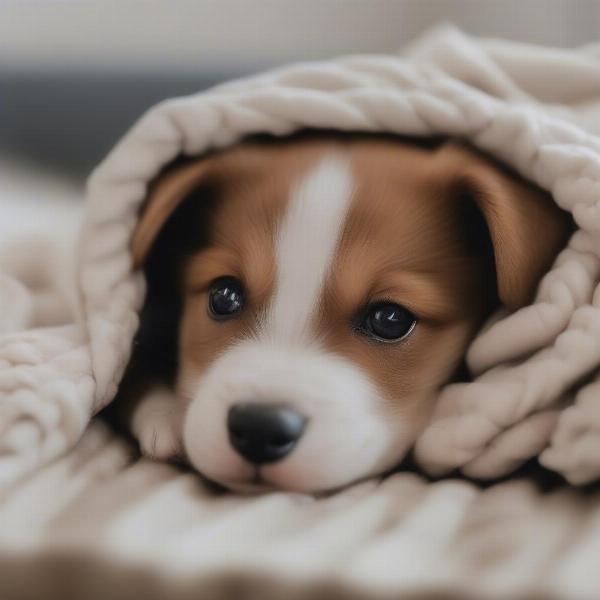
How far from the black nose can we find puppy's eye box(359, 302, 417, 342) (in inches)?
8.3

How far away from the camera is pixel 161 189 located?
1179 millimetres

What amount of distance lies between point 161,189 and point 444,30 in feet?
2.16

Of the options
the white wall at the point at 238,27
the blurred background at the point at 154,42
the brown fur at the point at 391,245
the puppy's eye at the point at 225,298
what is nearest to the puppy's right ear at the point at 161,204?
the brown fur at the point at 391,245

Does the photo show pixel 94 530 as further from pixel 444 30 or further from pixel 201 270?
pixel 444 30

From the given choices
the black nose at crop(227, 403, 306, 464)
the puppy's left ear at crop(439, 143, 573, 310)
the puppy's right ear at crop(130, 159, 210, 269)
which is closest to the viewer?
the black nose at crop(227, 403, 306, 464)

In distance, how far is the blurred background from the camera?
227 cm

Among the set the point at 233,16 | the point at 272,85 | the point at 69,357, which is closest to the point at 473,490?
the point at 69,357

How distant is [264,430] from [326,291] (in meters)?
0.24

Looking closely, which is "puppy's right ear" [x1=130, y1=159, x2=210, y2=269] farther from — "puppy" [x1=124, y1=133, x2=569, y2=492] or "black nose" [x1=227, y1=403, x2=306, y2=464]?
"black nose" [x1=227, y1=403, x2=306, y2=464]

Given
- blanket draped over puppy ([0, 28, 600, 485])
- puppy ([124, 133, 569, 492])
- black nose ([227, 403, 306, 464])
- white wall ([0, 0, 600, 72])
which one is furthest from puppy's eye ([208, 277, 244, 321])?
white wall ([0, 0, 600, 72])

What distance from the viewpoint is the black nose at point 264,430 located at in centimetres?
89

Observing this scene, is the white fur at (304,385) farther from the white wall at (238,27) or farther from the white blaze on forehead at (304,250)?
the white wall at (238,27)

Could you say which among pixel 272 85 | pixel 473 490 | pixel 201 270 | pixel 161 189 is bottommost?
pixel 473 490

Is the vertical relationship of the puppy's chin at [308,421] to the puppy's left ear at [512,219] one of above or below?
below
